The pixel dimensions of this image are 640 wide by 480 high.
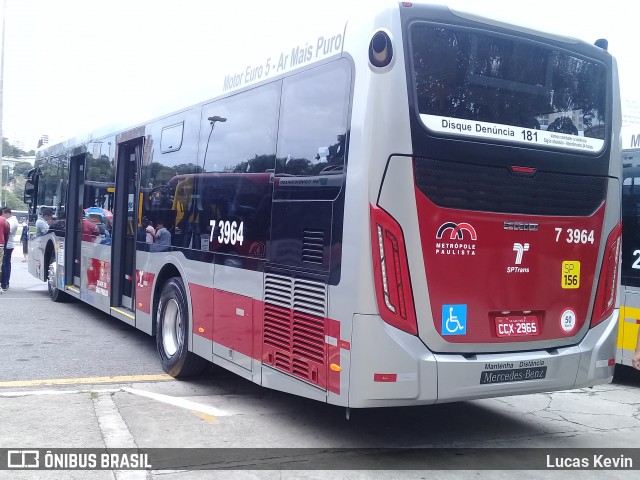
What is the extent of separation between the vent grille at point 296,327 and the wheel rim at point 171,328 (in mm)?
2308

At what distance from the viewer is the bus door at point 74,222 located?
1234 centimetres

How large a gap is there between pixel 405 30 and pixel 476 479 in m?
3.30

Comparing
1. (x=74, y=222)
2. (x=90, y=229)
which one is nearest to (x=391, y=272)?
(x=90, y=229)

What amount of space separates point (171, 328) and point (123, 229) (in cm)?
255

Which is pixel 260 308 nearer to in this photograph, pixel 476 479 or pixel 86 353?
pixel 476 479

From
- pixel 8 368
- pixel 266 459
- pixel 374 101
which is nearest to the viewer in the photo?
pixel 374 101

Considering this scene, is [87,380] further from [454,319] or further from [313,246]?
[454,319]

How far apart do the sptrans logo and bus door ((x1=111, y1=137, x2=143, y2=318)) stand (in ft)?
19.6

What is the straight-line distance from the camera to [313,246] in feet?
17.8

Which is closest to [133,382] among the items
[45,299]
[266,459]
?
[266,459]

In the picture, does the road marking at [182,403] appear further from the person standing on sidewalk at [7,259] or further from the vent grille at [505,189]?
the person standing on sidewalk at [7,259]

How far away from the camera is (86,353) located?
30.3ft

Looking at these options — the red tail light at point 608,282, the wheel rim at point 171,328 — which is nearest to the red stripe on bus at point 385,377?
the red tail light at point 608,282

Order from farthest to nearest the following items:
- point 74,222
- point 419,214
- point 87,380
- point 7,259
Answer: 1. point 7,259
2. point 74,222
3. point 87,380
4. point 419,214
